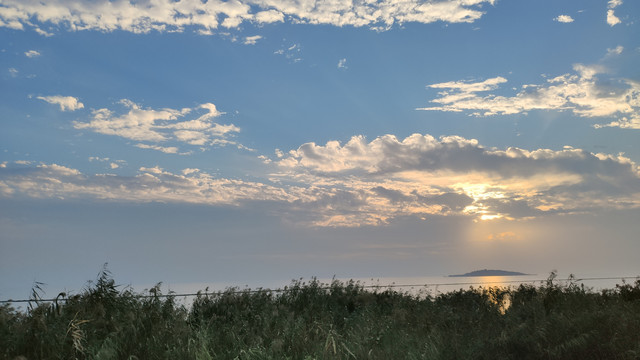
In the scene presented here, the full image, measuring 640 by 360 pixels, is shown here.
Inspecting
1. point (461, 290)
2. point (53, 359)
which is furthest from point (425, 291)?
point (53, 359)

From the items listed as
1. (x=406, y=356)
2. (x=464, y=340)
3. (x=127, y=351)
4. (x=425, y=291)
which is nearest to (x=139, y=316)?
(x=127, y=351)

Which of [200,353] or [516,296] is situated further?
[516,296]

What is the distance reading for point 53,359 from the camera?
7.97m

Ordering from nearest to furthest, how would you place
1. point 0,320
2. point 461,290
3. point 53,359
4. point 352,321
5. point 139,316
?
point 53,359, point 0,320, point 139,316, point 352,321, point 461,290

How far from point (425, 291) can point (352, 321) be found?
17.3 feet

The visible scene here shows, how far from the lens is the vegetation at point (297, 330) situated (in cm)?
830

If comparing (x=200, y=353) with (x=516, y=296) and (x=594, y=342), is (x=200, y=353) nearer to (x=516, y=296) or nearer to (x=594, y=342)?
(x=594, y=342)

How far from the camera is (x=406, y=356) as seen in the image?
9.04 metres

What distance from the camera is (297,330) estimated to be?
990cm

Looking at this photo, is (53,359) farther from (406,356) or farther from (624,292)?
(624,292)

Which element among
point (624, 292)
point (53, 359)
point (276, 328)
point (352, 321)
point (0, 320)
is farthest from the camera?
point (624, 292)

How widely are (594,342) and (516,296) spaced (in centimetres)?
810

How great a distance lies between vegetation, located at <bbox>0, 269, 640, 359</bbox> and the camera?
830 centimetres

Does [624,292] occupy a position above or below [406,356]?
above
